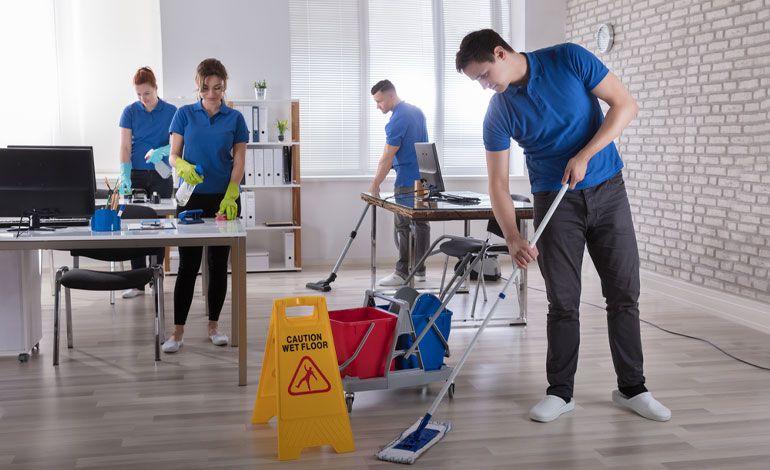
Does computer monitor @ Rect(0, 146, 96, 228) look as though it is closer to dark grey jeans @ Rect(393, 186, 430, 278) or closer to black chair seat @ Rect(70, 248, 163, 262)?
black chair seat @ Rect(70, 248, 163, 262)

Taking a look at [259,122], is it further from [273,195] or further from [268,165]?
[273,195]

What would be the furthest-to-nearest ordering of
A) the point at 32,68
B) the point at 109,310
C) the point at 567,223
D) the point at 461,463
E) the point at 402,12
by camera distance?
the point at 402,12
the point at 32,68
the point at 109,310
the point at 567,223
the point at 461,463

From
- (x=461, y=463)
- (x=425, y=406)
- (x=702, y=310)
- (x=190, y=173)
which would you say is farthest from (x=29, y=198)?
(x=702, y=310)

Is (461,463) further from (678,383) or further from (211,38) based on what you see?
(211,38)

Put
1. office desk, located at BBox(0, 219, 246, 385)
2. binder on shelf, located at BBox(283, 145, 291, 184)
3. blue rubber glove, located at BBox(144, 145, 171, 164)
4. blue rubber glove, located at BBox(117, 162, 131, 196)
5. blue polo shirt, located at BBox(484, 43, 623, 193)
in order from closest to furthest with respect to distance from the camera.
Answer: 1. blue polo shirt, located at BBox(484, 43, 623, 193)
2. office desk, located at BBox(0, 219, 246, 385)
3. blue rubber glove, located at BBox(144, 145, 171, 164)
4. blue rubber glove, located at BBox(117, 162, 131, 196)
5. binder on shelf, located at BBox(283, 145, 291, 184)

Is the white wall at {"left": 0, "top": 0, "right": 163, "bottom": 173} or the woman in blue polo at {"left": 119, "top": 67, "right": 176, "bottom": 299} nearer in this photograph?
the woman in blue polo at {"left": 119, "top": 67, "right": 176, "bottom": 299}

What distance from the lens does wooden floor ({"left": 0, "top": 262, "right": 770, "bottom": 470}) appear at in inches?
108

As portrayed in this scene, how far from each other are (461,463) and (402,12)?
530cm

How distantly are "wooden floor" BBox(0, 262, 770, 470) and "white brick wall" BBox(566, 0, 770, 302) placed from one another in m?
0.65

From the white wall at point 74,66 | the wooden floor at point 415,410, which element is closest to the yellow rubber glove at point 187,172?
the wooden floor at point 415,410

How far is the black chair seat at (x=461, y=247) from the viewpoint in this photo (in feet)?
15.2

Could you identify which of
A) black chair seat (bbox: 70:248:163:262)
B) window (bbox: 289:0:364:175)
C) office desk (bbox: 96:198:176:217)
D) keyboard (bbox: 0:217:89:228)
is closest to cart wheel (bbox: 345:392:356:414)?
keyboard (bbox: 0:217:89:228)

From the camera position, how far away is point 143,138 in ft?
19.0

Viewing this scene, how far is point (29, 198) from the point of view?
368 centimetres
